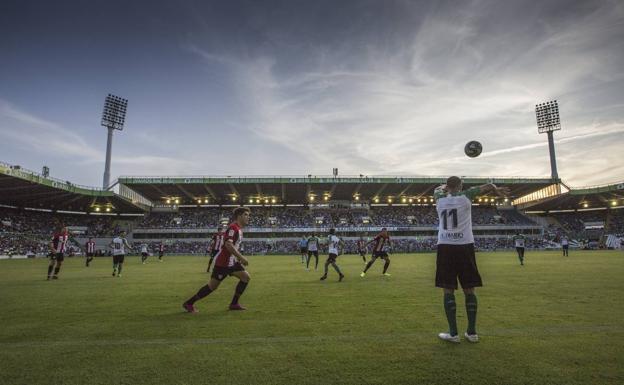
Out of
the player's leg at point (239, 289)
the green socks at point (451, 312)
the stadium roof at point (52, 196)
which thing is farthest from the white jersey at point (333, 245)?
the stadium roof at point (52, 196)

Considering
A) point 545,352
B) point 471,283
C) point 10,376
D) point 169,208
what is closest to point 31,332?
point 10,376

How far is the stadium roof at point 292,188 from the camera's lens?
6075 cm

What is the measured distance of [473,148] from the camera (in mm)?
7656

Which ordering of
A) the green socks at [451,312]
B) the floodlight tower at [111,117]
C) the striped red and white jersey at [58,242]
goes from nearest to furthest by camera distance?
the green socks at [451,312], the striped red and white jersey at [58,242], the floodlight tower at [111,117]

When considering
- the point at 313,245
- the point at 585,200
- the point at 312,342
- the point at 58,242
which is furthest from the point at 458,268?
the point at 585,200

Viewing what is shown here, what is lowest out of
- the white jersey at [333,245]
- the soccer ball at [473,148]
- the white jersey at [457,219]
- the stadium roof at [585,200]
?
the white jersey at [333,245]

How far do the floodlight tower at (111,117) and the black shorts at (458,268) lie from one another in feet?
228

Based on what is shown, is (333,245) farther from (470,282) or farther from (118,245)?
(118,245)

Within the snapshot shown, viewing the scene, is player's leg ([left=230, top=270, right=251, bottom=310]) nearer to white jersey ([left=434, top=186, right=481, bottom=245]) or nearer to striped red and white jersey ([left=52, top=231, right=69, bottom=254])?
white jersey ([left=434, top=186, right=481, bottom=245])

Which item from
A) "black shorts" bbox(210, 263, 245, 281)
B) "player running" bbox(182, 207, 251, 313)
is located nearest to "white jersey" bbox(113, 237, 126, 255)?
"player running" bbox(182, 207, 251, 313)

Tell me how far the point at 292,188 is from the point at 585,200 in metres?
59.2

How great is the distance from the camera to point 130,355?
14.5 feet

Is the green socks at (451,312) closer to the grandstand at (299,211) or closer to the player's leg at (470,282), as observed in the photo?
the player's leg at (470,282)

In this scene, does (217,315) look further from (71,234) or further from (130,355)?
(71,234)
